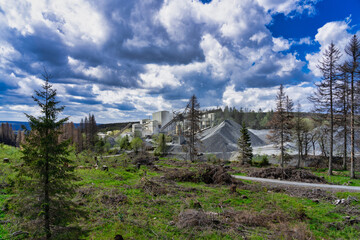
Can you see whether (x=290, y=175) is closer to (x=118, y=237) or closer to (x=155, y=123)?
(x=118, y=237)

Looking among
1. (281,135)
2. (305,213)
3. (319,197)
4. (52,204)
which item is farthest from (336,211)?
(281,135)

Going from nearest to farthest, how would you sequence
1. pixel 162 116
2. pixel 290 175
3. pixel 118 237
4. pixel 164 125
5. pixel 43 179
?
pixel 43 179 → pixel 118 237 → pixel 290 175 → pixel 164 125 → pixel 162 116

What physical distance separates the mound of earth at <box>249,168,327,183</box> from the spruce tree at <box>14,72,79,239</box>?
1838 cm

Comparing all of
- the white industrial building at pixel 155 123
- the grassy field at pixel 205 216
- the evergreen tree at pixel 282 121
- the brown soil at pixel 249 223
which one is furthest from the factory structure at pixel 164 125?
the brown soil at pixel 249 223

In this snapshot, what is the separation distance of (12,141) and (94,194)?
302 feet

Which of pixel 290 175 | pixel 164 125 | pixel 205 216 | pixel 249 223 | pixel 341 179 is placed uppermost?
pixel 164 125

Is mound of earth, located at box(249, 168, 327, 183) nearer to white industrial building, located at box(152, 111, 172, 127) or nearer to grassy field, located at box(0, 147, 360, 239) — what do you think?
grassy field, located at box(0, 147, 360, 239)

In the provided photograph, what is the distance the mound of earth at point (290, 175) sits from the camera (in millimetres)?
17641

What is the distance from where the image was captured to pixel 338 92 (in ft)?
70.0

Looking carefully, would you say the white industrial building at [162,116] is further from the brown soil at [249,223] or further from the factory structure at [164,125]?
the brown soil at [249,223]

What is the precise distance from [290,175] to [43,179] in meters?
19.8

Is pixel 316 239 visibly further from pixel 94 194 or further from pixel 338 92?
pixel 338 92

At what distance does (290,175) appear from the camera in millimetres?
18688

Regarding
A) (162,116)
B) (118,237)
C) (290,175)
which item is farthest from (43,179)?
(162,116)
